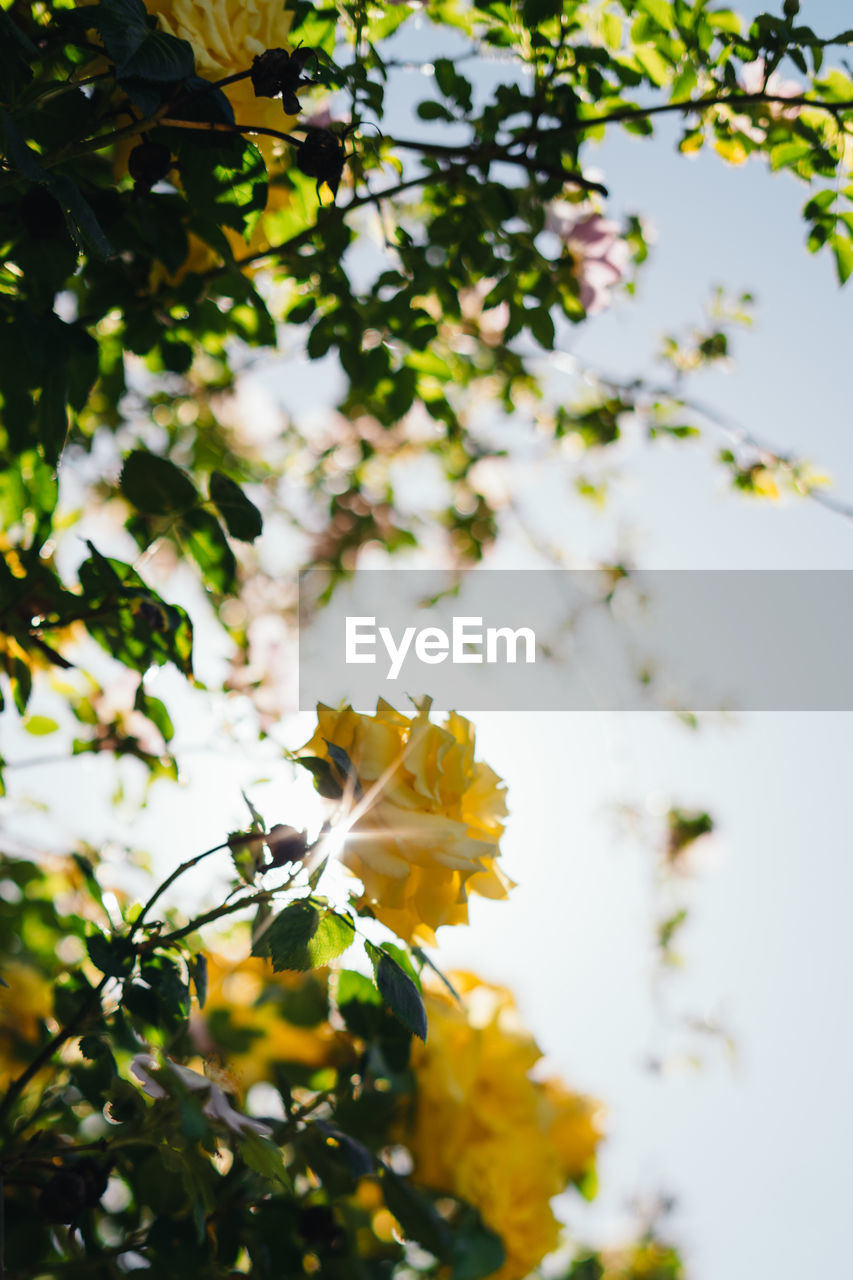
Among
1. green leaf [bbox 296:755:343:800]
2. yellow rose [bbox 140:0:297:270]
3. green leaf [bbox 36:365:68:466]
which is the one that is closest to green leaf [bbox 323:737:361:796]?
green leaf [bbox 296:755:343:800]

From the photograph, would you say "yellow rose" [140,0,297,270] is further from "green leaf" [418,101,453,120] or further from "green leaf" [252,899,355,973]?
"green leaf" [252,899,355,973]

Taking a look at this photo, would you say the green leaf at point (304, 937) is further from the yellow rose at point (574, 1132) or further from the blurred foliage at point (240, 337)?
the yellow rose at point (574, 1132)

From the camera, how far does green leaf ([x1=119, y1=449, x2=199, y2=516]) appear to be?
655 millimetres

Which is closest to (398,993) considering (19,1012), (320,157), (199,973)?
(199,973)

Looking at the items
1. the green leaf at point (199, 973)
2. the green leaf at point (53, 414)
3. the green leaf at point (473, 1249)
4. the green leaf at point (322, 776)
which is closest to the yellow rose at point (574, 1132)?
the green leaf at point (473, 1249)

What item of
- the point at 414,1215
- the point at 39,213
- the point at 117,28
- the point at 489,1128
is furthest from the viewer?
the point at 489,1128

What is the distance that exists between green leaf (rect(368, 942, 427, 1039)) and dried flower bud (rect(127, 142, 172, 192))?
471 mm

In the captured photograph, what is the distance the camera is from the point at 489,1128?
2.71ft

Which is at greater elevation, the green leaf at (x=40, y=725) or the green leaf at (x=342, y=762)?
the green leaf at (x=40, y=725)

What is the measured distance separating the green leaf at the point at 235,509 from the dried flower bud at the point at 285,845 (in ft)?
0.90

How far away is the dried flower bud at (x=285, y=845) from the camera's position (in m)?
0.42

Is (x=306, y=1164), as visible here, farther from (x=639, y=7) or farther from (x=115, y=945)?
(x=639, y=7)

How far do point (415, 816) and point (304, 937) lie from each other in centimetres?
8

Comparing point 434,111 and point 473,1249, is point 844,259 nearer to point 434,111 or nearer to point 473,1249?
point 434,111
